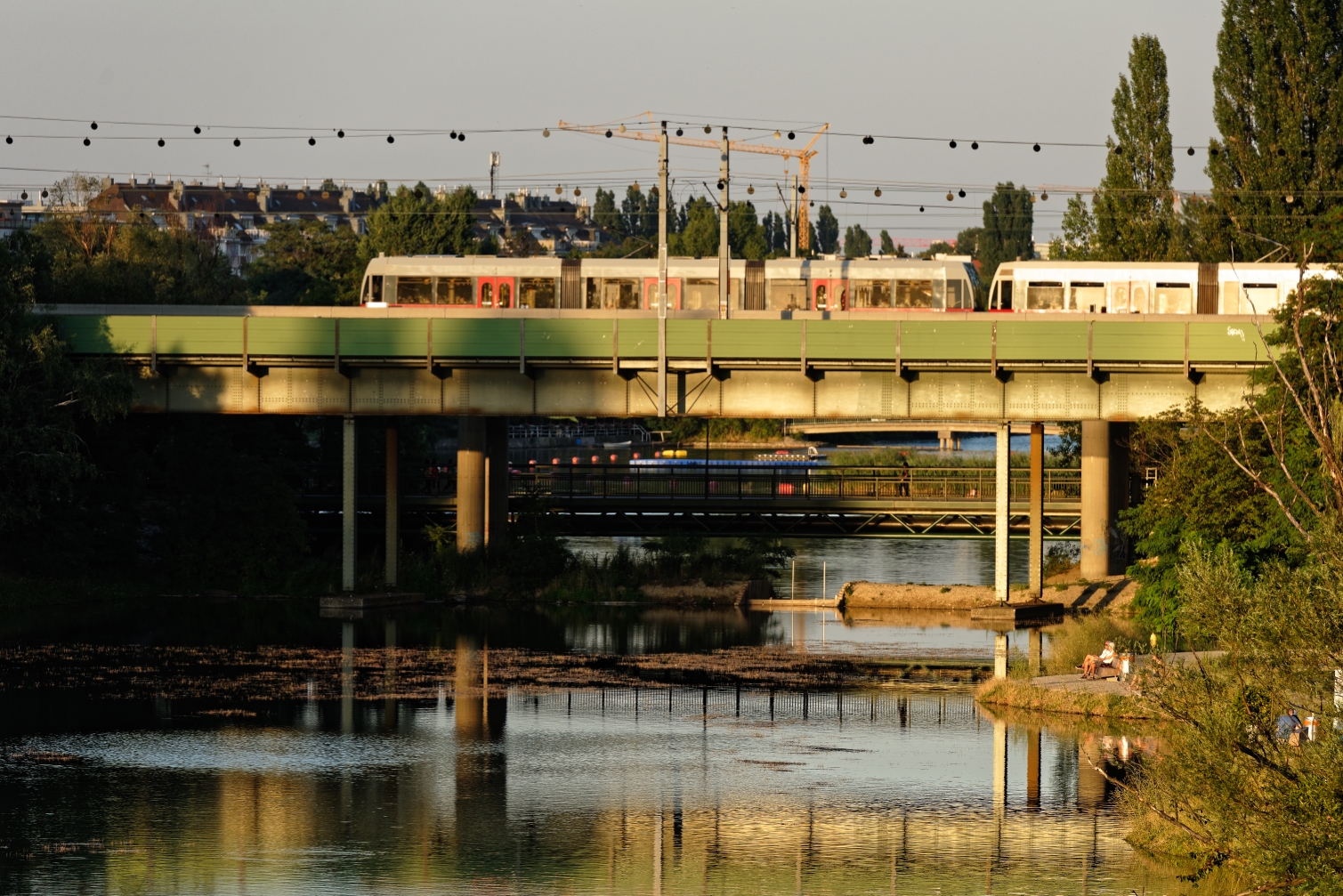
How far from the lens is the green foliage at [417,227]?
128500mm

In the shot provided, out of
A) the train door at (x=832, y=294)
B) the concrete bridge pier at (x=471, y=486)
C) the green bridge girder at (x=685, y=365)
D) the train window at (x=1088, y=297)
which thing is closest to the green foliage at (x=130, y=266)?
the green bridge girder at (x=685, y=365)

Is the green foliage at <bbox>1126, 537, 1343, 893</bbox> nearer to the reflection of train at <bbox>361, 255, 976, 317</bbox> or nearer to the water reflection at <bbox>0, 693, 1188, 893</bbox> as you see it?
the water reflection at <bbox>0, 693, 1188, 893</bbox>

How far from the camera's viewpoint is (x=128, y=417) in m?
62.2

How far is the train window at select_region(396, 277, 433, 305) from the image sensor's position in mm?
64875

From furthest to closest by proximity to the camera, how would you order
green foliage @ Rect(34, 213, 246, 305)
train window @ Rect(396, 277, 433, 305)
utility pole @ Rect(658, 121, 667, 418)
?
green foliage @ Rect(34, 213, 246, 305) → train window @ Rect(396, 277, 433, 305) → utility pole @ Rect(658, 121, 667, 418)

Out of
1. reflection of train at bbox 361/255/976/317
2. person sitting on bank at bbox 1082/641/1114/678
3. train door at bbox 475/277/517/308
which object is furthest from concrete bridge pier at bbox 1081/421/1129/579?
train door at bbox 475/277/517/308

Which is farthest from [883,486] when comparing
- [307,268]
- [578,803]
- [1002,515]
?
[307,268]

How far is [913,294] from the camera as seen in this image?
2510 inches

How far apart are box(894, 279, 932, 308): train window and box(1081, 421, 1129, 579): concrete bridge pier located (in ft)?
25.6

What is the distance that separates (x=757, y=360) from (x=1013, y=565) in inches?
982

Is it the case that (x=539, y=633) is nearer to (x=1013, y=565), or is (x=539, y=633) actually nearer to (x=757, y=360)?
(x=757, y=360)

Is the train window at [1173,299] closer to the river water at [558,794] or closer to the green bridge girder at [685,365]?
the green bridge girder at [685,365]

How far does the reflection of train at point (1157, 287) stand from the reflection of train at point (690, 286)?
3262 mm

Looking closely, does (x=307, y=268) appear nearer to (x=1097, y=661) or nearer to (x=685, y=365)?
(x=685, y=365)
